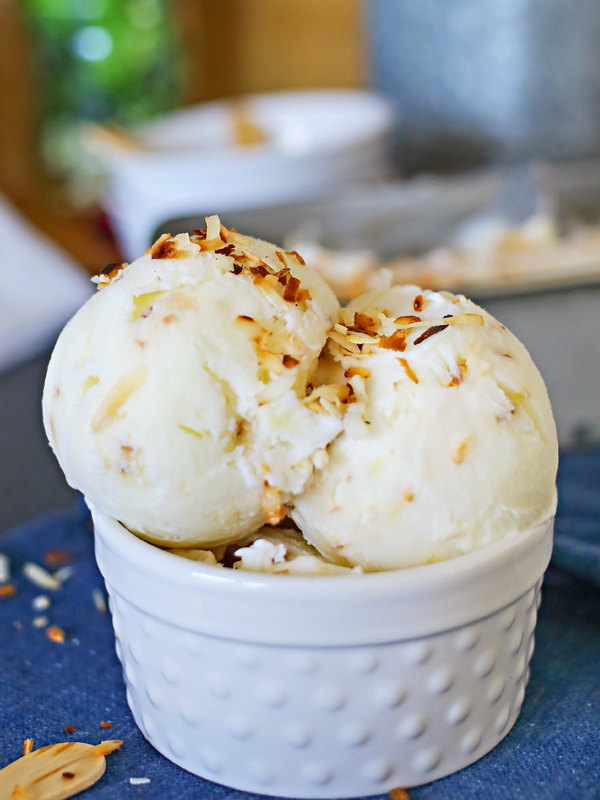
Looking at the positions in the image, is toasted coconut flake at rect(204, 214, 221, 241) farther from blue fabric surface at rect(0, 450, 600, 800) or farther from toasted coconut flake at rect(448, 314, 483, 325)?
blue fabric surface at rect(0, 450, 600, 800)

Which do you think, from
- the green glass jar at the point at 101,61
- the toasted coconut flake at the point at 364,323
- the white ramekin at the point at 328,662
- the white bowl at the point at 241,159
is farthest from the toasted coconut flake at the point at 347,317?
the green glass jar at the point at 101,61

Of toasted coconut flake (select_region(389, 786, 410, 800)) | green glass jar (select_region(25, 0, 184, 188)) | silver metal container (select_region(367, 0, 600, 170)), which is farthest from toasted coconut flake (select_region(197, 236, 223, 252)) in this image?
green glass jar (select_region(25, 0, 184, 188))

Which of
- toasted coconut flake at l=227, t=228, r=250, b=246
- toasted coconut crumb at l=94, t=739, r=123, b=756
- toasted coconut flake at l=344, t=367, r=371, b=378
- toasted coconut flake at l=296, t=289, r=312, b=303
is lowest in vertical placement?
toasted coconut crumb at l=94, t=739, r=123, b=756

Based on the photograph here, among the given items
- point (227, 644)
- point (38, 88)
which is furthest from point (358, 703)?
point (38, 88)

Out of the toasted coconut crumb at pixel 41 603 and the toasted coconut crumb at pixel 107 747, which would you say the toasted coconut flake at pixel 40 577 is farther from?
the toasted coconut crumb at pixel 107 747

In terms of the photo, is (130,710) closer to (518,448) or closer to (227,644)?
Result: (227,644)

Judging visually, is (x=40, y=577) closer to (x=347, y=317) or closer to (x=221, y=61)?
(x=347, y=317)
